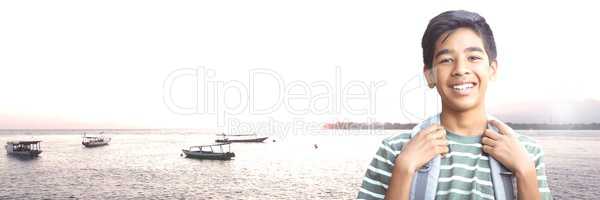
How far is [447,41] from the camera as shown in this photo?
241 cm

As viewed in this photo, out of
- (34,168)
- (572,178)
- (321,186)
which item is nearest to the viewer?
(321,186)

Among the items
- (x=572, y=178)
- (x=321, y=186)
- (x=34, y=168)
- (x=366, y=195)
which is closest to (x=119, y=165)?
(x=34, y=168)

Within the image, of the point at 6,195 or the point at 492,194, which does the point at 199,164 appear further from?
the point at 492,194

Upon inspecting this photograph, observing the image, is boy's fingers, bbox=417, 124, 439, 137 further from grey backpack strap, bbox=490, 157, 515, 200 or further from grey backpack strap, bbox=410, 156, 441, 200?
grey backpack strap, bbox=490, 157, 515, 200

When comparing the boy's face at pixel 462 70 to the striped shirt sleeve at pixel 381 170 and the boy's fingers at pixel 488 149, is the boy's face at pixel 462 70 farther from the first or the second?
the striped shirt sleeve at pixel 381 170

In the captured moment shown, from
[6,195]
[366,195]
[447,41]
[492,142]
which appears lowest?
[6,195]

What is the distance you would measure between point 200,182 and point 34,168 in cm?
3753

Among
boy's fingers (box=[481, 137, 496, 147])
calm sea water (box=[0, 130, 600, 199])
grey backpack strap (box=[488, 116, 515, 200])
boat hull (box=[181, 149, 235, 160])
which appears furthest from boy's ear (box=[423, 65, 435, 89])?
boat hull (box=[181, 149, 235, 160])

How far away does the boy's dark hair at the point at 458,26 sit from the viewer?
2.37 meters

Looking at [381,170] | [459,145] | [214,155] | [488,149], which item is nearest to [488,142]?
[488,149]

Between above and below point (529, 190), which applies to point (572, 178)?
below

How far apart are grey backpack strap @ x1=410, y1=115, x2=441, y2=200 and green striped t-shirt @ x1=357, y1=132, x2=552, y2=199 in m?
0.07

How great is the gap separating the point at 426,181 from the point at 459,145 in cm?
26

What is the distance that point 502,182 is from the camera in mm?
2264
